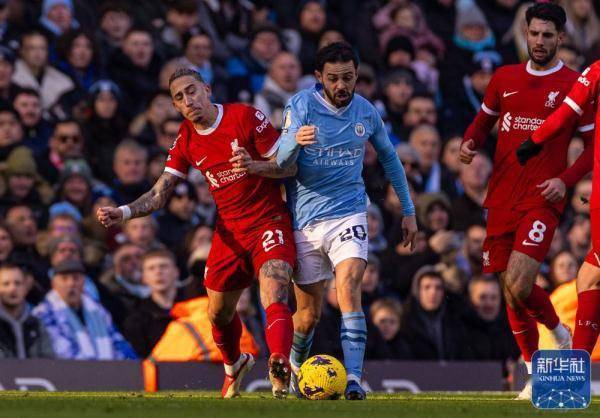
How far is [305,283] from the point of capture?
41.0ft

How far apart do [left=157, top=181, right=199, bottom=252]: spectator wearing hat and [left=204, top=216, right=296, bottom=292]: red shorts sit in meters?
5.16

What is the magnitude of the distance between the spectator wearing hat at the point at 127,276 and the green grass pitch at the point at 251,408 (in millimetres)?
4985

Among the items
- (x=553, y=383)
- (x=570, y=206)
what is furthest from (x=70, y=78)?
(x=553, y=383)

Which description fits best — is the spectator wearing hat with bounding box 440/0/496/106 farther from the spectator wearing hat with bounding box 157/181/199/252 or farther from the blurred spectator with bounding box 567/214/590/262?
the spectator wearing hat with bounding box 157/181/199/252

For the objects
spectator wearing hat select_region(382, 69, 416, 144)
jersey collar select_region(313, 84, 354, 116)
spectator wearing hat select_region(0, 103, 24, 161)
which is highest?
spectator wearing hat select_region(382, 69, 416, 144)

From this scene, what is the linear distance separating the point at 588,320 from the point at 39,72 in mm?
8301

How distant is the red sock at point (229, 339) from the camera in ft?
42.2

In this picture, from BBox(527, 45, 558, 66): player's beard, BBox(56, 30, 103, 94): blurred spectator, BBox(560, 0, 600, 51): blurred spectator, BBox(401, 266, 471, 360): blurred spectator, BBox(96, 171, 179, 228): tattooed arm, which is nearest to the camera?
BBox(96, 171, 179, 228): tattooed arm

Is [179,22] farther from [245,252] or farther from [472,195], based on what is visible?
[245,252]

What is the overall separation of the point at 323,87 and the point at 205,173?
3.61 ft

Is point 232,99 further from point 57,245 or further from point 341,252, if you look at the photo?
point 341,252

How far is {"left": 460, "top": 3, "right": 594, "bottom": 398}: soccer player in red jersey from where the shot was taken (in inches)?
488

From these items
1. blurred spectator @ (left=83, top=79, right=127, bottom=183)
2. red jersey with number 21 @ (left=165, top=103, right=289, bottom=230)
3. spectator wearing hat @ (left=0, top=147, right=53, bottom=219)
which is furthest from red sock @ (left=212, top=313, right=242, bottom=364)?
blurred spectator @ (left=83, top=79, right=127, bottom=183)

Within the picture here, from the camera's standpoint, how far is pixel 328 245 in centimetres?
1228
